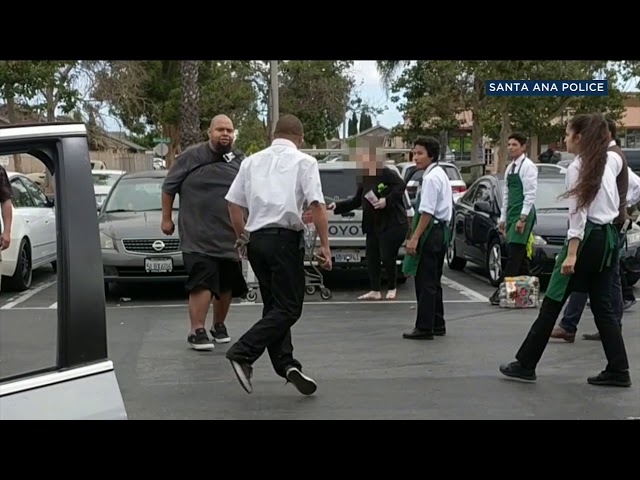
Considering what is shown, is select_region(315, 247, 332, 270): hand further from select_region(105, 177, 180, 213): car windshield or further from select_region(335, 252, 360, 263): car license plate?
select_region(105, 177, 180, 213): car windshield

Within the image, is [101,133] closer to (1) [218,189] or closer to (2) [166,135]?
(2) [166,135]

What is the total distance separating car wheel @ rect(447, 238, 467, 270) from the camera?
1245cm

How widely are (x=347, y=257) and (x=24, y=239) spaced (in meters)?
3.96

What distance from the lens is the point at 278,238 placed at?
5.47m

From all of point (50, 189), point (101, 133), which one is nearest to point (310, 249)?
point (50, 189)

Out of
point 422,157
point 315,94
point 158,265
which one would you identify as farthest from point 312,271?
point 315,94

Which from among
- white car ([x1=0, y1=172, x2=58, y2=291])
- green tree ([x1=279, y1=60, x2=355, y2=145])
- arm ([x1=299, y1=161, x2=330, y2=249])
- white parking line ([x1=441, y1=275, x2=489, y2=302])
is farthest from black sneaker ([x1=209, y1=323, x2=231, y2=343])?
green tree ([x1=279, y1=60, x2=355, y2=145])

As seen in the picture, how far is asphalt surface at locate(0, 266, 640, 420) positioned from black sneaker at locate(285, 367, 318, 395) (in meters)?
0.08

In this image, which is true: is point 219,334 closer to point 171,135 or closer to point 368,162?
point 368,162

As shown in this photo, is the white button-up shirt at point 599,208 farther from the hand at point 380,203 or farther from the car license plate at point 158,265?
the car license plate at point 158,265

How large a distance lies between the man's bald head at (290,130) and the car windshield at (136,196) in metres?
4.84

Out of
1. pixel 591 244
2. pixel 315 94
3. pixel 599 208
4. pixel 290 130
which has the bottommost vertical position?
pixel 591 244

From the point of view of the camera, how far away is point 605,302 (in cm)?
577

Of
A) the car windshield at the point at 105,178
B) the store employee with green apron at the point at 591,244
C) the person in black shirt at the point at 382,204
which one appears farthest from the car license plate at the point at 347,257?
the car windshield at the point at 105,178
